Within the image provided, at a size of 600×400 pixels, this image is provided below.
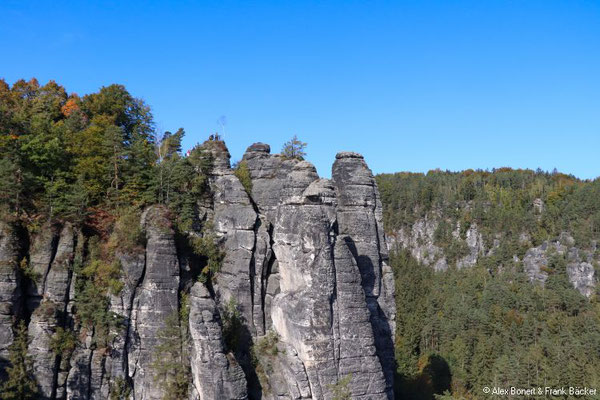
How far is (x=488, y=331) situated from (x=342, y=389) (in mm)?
71838

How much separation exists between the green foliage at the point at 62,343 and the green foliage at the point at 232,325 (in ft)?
29.1

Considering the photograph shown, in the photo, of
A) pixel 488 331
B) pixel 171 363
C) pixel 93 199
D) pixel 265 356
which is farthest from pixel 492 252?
pixel 171 363

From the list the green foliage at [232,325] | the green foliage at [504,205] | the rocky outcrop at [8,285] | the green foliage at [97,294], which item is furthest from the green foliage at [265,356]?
the green foliage at [504,205]

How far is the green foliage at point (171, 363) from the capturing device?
31.8 metres

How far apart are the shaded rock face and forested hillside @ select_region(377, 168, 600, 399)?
32 centimetres

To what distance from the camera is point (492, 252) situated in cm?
15450

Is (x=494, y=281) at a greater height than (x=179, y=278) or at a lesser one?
greater

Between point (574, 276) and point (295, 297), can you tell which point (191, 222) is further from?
point (574, 276)

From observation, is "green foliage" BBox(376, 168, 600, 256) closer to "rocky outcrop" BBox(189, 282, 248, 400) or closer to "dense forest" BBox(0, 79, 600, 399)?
"dense forest" BBox(0, 79, 600, 399)

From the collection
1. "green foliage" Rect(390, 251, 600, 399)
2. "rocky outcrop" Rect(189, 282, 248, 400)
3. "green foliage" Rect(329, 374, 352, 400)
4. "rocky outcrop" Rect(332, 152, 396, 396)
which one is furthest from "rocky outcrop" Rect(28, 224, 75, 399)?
"green foliage" Rect(390, 251, 600, 399)

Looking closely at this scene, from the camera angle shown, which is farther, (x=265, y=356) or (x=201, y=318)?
(x=265, y=356)

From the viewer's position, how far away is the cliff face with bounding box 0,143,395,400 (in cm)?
3155

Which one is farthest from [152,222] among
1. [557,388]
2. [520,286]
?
[520,286]

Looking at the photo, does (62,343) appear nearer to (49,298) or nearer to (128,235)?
(49,298)
